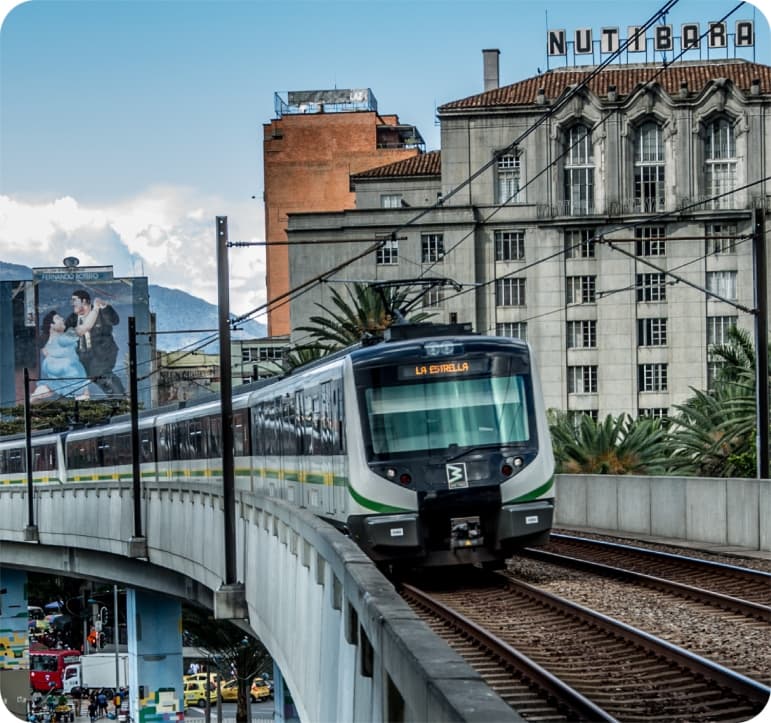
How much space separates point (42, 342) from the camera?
124 m

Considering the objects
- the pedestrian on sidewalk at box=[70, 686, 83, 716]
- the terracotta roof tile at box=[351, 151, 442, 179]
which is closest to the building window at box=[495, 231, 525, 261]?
the terracotta roof tile at box=[351, 151, 442, 179]

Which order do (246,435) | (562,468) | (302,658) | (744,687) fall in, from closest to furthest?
1. (744,687)
2. (302,658)
3. (246,435)
4. (562,468)

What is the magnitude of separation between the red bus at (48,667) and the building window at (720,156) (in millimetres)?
39743

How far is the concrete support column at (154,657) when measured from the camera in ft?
135

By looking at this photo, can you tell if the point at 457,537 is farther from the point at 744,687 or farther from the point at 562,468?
the point at 562,468

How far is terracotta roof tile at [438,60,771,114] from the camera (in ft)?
274

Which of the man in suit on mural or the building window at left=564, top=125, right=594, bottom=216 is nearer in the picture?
the building window at left=564, top=125, right=594, bottom=216

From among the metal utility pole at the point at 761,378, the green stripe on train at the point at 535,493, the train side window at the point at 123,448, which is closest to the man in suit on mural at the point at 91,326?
the train side window at the point at 123,448

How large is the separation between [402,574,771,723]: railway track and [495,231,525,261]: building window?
6603cm

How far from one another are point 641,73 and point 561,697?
7863 centimetres

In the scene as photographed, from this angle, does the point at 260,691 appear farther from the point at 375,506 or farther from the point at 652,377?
the point at 375,506

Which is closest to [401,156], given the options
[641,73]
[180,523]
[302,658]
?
[641,73]

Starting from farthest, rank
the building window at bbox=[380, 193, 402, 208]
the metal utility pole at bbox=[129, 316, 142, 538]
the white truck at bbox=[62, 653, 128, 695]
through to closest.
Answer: the building window at bbox=[380, 193, 402, 208] < the white truck at bbox=[62, 653, 128, 695] < the metal utility pole at bbox=[129, 316, 142, 538]

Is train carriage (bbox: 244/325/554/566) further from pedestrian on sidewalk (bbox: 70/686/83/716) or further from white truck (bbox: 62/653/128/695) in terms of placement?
pedestrian on sidewalk (bbox: 70/686/83/716)
